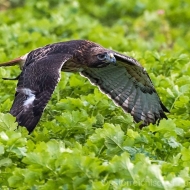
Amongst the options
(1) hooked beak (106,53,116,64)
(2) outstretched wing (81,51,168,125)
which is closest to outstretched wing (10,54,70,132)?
(1) hooked beak (106,53,116,64)

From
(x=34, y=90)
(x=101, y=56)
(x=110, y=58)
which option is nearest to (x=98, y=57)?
(x=101, y=56)

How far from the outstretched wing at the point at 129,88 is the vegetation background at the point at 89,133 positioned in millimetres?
135

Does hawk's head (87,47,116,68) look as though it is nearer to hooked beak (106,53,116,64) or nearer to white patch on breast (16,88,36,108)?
hooked beak (106,53,116,64)

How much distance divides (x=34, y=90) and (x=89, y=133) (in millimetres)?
593

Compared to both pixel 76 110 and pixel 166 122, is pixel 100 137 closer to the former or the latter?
pixel 166 122

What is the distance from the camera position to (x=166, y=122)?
6898mm

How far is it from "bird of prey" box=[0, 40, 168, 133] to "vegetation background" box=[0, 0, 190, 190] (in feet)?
0.51

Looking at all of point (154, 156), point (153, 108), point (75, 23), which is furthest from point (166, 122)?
point (75, 23)

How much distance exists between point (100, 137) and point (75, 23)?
6207 mm

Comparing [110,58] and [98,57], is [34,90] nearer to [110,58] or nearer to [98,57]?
[110,58]

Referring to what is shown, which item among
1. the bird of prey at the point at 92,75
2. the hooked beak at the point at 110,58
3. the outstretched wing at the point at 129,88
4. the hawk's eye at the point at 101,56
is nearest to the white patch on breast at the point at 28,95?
the bird of prey at the point at 92,75

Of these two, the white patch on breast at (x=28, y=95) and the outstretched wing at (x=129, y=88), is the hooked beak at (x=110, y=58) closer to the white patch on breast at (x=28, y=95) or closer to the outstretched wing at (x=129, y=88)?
the outstretched wing at (x=129, y=88)

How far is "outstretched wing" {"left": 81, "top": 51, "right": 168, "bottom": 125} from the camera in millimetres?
8609

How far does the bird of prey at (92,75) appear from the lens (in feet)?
24.0
